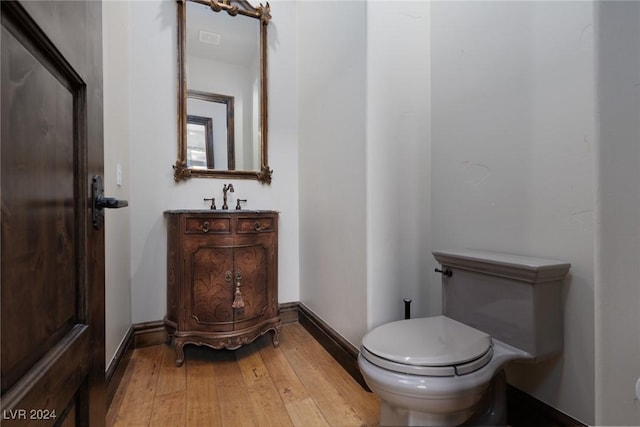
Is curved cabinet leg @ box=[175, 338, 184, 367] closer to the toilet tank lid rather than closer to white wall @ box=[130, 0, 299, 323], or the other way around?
white wall @ box=[130, 0, 299, 323]

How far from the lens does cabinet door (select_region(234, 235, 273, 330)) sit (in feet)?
5.90

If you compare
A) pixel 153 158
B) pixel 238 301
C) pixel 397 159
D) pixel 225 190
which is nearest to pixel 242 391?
pixel 238 301

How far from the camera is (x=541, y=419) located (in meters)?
1.14

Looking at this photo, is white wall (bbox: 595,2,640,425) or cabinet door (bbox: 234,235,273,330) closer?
white wall (bbox: 595,2,640,425)

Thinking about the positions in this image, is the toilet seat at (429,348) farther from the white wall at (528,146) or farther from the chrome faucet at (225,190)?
the chrome faucet at (225,190)

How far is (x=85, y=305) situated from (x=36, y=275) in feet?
0.69

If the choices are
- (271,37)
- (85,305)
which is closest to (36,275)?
(85,305)

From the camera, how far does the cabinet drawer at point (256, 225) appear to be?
1.81 m

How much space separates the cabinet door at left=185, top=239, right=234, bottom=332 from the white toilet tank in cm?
123

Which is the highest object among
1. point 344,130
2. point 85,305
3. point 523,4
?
point 523,4

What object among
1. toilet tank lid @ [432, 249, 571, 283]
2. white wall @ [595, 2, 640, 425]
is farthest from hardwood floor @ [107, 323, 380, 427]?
white wall @ [595, 2, 640, 425]

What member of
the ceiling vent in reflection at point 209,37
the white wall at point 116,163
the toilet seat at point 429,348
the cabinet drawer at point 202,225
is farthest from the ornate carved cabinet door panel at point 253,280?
the ceiling vent in reflection at point 209,37

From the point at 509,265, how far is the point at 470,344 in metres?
0.31

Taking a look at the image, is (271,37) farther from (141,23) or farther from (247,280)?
(247,280)
